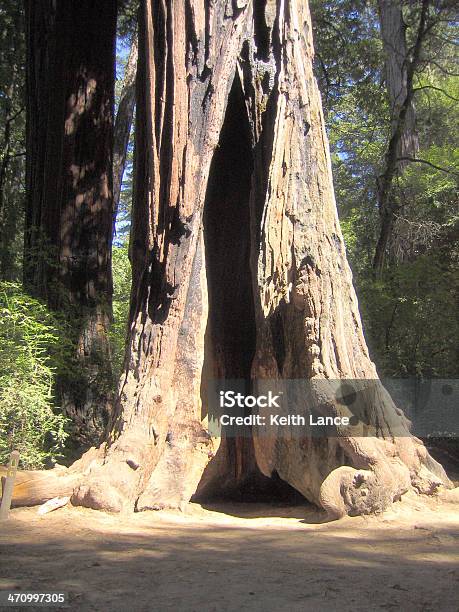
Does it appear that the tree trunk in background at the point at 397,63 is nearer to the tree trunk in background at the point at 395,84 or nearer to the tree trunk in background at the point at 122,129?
the tree trunk in background at the point at 395,84

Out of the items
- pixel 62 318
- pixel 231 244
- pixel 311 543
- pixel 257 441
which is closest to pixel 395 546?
pixel 311 543

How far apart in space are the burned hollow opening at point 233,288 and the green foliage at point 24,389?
1760 millimetres

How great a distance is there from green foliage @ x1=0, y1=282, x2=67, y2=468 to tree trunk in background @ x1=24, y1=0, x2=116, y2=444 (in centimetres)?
158

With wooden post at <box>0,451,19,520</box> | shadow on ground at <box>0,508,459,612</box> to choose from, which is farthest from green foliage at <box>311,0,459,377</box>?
wooden post at <box>0,451,19,520</box>

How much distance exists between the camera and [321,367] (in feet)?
20.3

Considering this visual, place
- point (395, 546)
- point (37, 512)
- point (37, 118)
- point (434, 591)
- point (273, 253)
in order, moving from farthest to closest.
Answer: point (37, 118) → point (273, 253) → point (37, 512) → point (395, 546) → point (434, 591)

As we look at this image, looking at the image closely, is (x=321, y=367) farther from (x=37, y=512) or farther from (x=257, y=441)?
(x=37, y=512)

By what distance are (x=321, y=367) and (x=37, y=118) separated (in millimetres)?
7213

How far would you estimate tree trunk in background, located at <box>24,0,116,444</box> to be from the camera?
9.34 meters

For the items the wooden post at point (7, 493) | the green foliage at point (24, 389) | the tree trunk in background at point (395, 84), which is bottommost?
the wooden post at point (7, 493)

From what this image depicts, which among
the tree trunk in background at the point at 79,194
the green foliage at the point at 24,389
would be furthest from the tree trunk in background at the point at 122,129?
the green foliage at the point at 24,389

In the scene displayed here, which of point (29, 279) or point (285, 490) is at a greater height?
point (29, 279)

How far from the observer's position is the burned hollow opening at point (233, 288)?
744cm

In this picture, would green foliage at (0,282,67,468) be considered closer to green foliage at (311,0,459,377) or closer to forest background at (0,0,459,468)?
forest background at (0,0,459,468)
